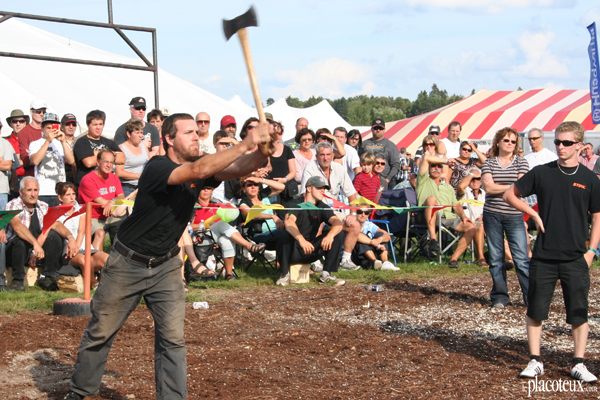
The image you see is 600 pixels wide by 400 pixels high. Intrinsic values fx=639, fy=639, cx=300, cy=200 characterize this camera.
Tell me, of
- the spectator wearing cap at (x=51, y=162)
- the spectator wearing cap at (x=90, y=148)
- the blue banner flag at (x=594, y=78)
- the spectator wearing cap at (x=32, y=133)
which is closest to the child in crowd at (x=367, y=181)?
the spectator wearing cap at (x=90, y=148)

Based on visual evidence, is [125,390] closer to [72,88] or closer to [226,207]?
[226,207]

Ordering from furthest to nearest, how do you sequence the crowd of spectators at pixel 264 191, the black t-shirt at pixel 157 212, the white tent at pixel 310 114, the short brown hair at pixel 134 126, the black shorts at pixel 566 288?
the white tent at pixel 310 114 → the short brown hair at pixel 134 126 → the crowd of spectators at pixel 264 191 → the black shorts at pixel 566 288 → the black t-shirt at pixel 157 212

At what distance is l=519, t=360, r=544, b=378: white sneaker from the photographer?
5.17 metres

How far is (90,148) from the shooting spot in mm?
9164

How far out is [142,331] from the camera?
6.55 metres

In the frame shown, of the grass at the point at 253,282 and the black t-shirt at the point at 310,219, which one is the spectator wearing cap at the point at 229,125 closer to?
the black t-shirt at the point at 310,219

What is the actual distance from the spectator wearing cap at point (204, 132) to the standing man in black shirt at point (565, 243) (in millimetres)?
5599

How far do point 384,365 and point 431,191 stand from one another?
20.0ft

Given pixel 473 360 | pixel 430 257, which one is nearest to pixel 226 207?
pixel 430 257

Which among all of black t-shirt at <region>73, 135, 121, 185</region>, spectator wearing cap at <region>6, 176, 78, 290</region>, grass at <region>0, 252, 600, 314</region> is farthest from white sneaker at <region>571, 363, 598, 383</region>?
black t-shirt at <region>73, 135, 121, 185</region>

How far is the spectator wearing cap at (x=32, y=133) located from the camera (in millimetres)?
9180

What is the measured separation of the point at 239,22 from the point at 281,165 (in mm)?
6543

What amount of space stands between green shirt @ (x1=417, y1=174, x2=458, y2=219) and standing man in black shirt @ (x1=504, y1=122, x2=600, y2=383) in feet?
18.9

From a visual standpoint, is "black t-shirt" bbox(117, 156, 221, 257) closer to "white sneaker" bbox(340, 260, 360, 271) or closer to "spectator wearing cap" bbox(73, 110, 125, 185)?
"spectator wearing cap" bbox(73, 110, 125, 185)
